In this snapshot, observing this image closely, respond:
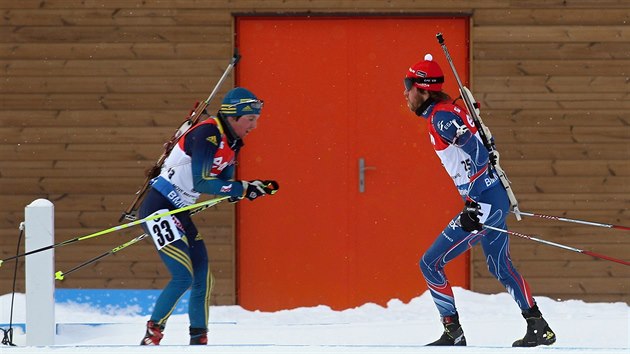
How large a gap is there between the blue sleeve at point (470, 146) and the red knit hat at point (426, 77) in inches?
9.7

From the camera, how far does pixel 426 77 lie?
6.95 meters

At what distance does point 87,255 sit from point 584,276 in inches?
175

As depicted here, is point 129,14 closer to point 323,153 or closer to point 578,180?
point 323,153

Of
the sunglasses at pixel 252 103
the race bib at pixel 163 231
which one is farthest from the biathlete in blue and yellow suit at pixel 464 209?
the race bib at pixel 163 231

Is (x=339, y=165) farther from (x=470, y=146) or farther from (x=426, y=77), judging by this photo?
(x=470, y=146)

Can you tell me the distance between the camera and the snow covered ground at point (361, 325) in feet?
25.8

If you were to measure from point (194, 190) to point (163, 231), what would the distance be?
33 centimetres

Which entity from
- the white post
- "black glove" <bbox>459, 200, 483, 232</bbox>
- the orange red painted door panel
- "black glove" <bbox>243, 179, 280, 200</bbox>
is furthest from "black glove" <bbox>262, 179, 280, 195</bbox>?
the orange red painted door panel

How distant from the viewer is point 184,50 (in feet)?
31.2

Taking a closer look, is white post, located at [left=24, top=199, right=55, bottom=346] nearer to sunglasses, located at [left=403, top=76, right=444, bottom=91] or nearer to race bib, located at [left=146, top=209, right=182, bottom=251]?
race bib, located at [left=146, top=209, right=182, bottom=251]

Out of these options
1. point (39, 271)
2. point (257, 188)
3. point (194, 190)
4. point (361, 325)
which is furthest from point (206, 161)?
point (361, 325)

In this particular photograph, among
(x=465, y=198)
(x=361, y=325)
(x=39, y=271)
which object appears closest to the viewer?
(x=465, y=198)

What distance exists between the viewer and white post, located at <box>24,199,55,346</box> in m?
7.46

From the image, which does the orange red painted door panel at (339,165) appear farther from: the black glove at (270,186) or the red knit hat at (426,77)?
the black glove at (270,186)
